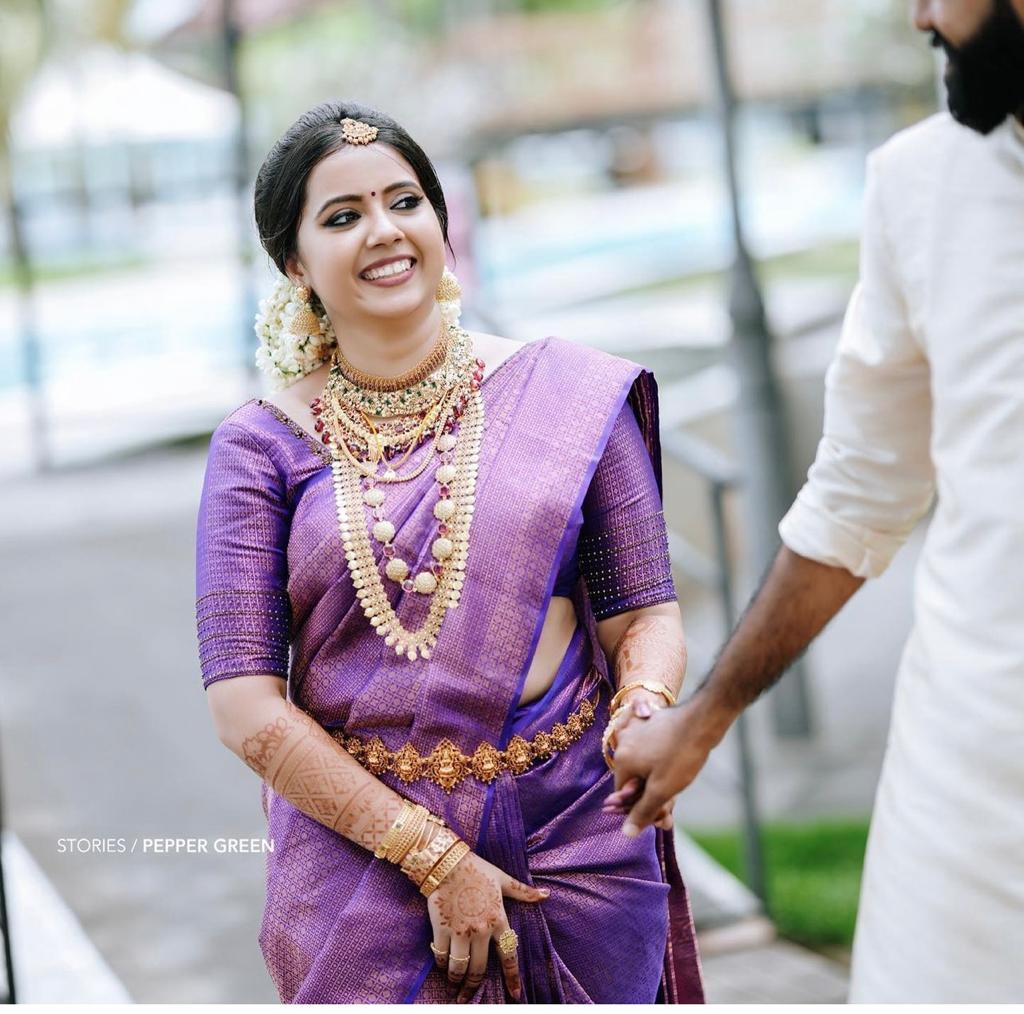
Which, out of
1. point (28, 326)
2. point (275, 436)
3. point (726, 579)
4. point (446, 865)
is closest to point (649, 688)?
point (446, 865)

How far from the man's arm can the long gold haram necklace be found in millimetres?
269

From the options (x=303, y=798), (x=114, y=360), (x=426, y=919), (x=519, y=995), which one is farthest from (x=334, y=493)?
(x=114, y=360)

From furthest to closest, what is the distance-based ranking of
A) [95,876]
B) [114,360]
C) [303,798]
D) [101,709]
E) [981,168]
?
[114,360]
[101,709]
[95,876]
[303,798]
[981,168]

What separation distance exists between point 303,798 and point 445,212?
0.73 m

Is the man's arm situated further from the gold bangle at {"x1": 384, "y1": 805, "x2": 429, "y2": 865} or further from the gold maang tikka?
the gold maang tikka

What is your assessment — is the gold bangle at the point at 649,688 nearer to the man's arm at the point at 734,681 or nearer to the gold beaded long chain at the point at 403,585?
the man's arm at the point at 734,681

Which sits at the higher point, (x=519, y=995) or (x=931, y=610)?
(x=931, y=610)

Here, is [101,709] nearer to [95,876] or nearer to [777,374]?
[95,876]

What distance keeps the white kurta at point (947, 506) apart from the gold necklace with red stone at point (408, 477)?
0.48m

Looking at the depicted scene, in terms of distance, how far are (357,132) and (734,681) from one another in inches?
30.3

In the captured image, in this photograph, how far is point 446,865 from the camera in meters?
1.93

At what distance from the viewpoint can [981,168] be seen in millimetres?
1545

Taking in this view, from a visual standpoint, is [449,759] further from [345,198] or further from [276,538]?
[345,198]

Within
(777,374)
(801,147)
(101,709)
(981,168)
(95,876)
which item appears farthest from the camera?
(801,147)
